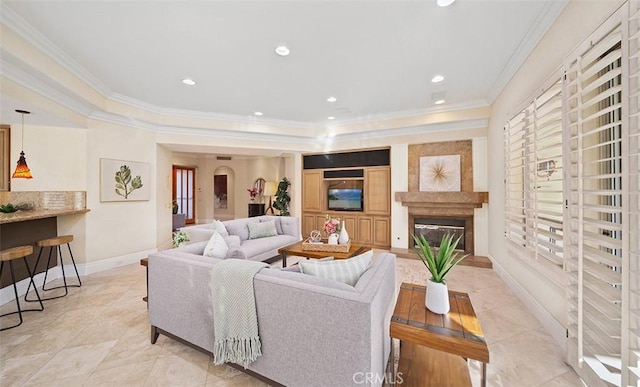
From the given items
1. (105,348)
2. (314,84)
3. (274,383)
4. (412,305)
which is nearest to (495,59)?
(314,84)

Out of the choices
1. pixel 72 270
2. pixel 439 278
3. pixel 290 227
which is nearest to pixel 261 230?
pixel 290 227

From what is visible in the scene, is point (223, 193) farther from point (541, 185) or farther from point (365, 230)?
point (541, 185)

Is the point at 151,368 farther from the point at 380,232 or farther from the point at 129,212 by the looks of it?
the point at 380,232

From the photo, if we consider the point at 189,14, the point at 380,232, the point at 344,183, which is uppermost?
the point at 189,14

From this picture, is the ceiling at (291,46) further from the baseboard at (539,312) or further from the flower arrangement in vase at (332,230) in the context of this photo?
the baseboard at (539,312)

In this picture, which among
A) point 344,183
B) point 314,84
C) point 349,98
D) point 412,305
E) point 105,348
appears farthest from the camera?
point 344,183

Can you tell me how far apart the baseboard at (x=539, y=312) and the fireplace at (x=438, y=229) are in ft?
3.96

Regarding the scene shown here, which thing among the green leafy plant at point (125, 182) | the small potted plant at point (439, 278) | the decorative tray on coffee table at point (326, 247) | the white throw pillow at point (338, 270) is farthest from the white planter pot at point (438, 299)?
the green leafy plant at point (125, 182)

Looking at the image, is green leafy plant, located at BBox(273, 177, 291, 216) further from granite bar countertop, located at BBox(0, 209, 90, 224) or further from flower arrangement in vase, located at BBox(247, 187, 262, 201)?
granite bar countertop, located at BBox(0, 209, 90, 224)

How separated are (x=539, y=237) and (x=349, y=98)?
324 centimetres

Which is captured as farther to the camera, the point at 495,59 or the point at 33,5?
the point at 495,59

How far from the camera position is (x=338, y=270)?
1.58 m

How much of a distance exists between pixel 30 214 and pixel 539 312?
6.03m

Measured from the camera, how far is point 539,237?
2.39 m
